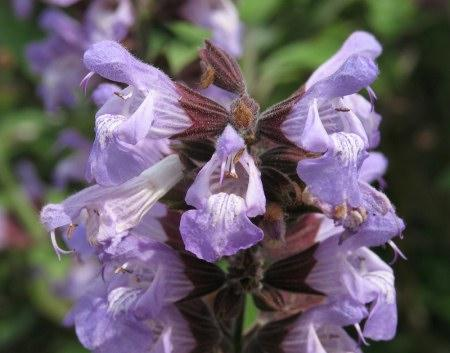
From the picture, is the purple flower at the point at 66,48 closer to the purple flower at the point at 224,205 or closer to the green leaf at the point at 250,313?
the green leaf at the point at 250,313

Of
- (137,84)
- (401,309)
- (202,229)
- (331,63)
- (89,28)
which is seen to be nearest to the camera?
(202,229)

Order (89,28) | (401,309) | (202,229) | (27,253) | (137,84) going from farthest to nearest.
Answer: (27,253) → (401,309) → (89,28) → (137,84) → (202,229)

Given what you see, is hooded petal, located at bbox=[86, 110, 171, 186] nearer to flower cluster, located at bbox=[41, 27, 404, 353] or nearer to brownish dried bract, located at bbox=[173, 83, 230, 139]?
flower cluster, located at bbox=[41, 27, 404, 353]

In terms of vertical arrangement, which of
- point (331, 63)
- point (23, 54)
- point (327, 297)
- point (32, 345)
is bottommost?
point (32, 345)

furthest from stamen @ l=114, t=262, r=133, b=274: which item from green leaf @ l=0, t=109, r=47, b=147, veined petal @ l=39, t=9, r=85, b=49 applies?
green leaf @ l=0, t=109, r=47, b=147

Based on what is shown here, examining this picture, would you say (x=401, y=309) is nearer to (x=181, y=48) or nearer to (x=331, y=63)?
(x=181, y=48)

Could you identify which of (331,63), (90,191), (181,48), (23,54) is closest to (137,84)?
(90,191)
